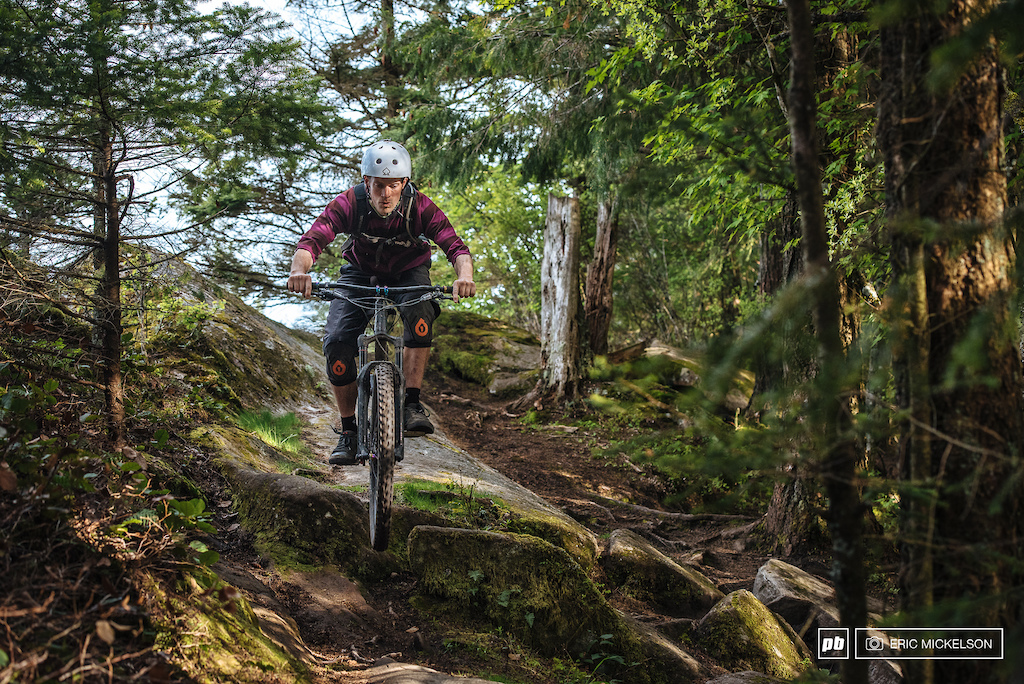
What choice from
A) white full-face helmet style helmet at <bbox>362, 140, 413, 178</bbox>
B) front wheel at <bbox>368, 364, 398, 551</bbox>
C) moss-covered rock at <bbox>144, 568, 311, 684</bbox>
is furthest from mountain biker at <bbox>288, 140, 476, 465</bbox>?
moss-covered rock at <bbox>144, 568, 311, 684</bbox>

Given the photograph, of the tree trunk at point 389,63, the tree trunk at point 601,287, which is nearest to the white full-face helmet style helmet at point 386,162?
the tree trunk at point 601,287

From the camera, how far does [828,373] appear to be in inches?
69.5

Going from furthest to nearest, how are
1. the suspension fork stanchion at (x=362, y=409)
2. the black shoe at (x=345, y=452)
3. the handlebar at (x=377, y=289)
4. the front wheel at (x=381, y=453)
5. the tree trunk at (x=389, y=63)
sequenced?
1. the tree trunk at (x=389, y=63)
2. the black shoe at (x=345, y=452)
3. the handlebar at (x=377, y=289)
4. the suspension fork stanchion at (x=362, y=409)
5. the front wheel at (x=381, y=453)

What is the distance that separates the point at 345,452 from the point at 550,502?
405cm

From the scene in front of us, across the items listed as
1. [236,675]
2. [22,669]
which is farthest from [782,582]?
[22,669]

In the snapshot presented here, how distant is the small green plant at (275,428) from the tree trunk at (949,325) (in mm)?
5633

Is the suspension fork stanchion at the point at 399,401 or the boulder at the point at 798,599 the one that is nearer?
the suspension fork stanchion at the point at 399,401

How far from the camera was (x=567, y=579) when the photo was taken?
409 centimetres

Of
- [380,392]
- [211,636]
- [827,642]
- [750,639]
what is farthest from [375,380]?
[827,642]

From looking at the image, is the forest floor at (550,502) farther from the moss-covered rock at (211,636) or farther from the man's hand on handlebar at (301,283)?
the man's hand on handlebar at (301,283)

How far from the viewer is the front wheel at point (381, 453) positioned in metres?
3.85

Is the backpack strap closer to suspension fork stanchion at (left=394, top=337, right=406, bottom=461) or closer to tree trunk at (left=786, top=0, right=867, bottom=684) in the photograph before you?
suspension fork stanchion at (left=394, top=337, right=406, bottom=461)

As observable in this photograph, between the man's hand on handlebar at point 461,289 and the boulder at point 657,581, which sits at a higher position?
the man's hand on handlebar at point 461,289

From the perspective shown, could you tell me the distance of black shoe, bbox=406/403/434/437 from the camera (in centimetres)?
445
